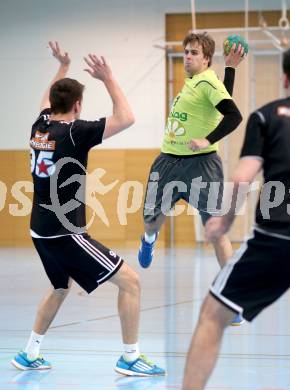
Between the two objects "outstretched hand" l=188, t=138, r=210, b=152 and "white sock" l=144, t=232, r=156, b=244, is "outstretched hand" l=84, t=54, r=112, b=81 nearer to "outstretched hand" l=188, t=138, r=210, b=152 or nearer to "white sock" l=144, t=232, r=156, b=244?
"outstretched hand" l=188, t=138, r=210, b=152

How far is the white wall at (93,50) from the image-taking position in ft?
50.7

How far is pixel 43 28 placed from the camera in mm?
15758

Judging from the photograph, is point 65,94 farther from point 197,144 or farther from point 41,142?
point 197,144

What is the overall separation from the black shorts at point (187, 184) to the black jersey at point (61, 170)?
1.98 m

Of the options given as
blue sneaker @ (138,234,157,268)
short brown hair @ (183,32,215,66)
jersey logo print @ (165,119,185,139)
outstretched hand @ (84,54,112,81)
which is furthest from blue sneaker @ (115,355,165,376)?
short brown hair @ (183,32,215,66)

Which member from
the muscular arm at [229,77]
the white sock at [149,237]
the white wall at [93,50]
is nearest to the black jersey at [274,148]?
the muscular arm at [229,77]

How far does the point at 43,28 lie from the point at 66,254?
11486 mm

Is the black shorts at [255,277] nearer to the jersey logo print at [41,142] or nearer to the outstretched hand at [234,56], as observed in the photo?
the jersey logo print at [41,142]

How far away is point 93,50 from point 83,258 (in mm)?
11164

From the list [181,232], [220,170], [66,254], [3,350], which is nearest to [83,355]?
[3,350]

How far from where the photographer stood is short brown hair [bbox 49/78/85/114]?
4.86 m

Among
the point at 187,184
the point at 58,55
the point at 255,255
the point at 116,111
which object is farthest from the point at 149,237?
the point at 255,255

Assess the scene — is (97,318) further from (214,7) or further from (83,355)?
(214,7)

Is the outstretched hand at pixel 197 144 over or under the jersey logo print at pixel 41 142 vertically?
under
